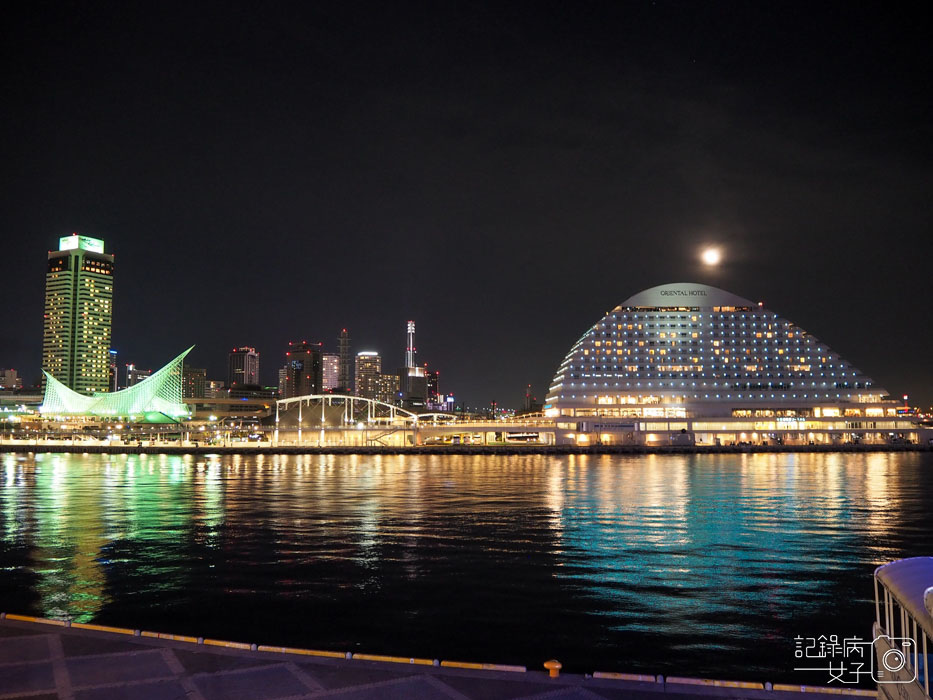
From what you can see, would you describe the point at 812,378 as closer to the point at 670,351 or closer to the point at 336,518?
the point at 670,351

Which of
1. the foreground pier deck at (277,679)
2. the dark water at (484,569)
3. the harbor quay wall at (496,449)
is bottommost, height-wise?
the harbor quay wall at (496,449)

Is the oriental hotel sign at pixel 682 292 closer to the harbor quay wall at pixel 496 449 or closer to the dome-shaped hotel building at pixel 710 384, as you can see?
the dome-shaped hotel building at pixel 710 384

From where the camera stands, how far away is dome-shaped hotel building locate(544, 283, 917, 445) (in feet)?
407

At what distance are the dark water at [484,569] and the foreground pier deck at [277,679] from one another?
403 centimetres

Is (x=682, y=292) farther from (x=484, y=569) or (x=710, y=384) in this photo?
(x=484, y=569)

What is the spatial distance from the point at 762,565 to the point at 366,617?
13.0m

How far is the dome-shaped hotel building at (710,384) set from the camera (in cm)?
12407

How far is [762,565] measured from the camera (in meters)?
22.0

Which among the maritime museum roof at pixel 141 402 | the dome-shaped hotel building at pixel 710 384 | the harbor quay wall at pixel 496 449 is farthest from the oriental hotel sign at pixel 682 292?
the maritime museum roof at pixel 141 402

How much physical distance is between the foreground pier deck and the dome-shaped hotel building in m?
118

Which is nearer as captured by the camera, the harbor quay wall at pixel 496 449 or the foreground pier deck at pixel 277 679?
the foreground pier deck at pixel 277 679

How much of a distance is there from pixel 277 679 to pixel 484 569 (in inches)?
513

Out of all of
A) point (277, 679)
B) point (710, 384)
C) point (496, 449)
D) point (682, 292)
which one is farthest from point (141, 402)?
point (277, 679)

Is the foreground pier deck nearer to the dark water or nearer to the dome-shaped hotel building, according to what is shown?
the dark water
